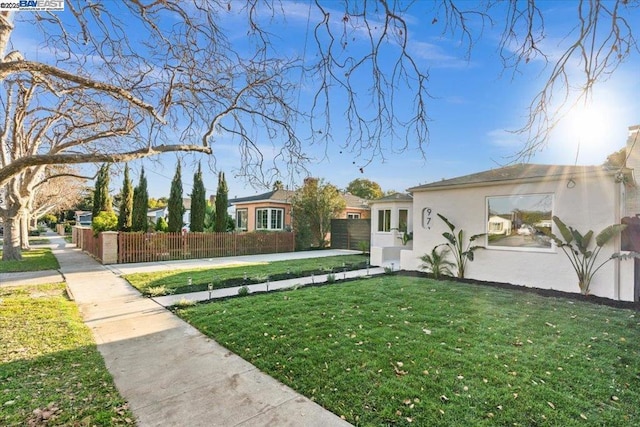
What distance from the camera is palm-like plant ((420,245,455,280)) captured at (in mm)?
10203

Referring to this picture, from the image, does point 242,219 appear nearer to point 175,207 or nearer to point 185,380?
point 175,207

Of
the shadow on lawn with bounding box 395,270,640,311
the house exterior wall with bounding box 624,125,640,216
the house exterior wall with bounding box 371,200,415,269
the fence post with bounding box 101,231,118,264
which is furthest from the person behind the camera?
the house exterior wall with bounding box 371,200,415,269

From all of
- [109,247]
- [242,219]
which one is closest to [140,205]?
[109,247]

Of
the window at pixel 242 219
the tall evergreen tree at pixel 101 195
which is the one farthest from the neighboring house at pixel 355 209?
the tall evergreen tree at pixel 101 195

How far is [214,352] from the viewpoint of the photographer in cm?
434

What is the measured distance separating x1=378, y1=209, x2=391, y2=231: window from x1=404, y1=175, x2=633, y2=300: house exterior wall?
613 cm

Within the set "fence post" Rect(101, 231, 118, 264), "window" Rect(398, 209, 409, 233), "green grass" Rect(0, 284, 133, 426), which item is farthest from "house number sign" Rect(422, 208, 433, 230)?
"fence post" Rect(101, 231, 118, 264)

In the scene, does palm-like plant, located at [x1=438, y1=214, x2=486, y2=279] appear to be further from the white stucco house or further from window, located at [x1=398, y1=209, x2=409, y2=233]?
window, located at [x1=398, y1=209, x2=409, y2=233]

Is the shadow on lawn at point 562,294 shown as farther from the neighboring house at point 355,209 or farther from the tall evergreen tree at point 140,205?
the neighboring house at point 355,209

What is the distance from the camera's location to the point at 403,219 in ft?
55.5

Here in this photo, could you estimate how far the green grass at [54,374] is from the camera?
9.36ft

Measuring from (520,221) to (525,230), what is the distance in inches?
10.6

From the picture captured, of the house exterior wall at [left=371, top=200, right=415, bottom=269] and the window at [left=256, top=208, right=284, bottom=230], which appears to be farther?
the window at [left=256, top=208, right=284, bottom=230]

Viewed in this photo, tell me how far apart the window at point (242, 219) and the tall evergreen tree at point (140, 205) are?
378 inches
